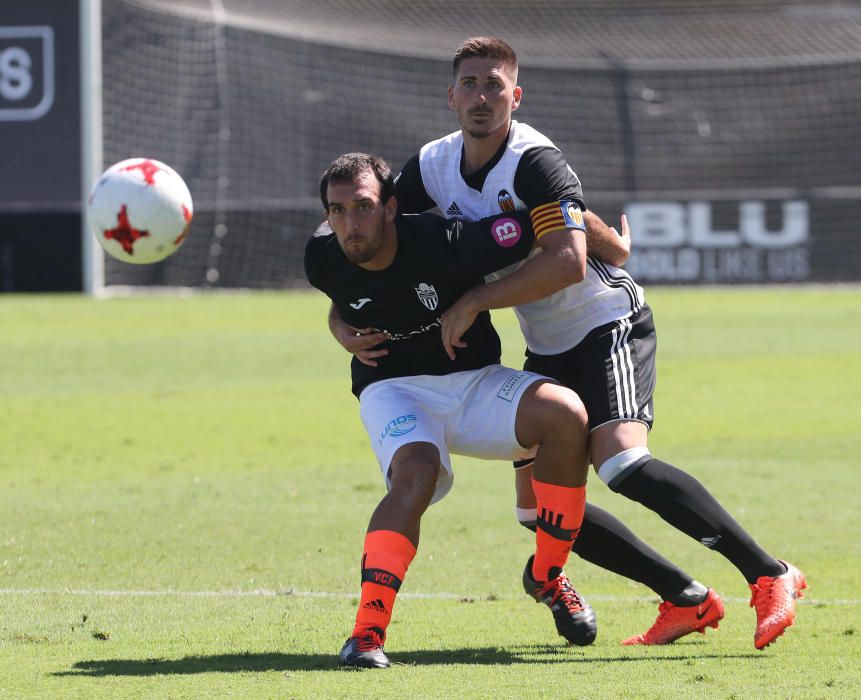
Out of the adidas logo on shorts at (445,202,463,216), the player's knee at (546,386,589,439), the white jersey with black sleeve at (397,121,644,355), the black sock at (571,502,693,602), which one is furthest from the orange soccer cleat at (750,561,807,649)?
the adidas logo on shorts at (445,202,463,216)

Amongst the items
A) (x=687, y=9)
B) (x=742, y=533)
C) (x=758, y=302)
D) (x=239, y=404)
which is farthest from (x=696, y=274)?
(x=742, y=533)

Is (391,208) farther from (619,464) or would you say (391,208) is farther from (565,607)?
(565,607)

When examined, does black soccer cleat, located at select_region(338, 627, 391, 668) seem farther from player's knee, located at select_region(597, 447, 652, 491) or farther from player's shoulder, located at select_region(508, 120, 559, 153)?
player's shoulder, located at select_region(508, 120, 559, 153)

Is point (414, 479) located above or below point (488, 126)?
below

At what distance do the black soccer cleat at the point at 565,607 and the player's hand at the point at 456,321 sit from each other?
0.96 metres

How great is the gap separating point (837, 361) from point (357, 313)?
12.5m

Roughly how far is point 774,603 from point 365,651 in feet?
4.97

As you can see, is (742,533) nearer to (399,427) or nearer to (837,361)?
(399,427)

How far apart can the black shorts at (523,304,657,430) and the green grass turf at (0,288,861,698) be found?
916 mm

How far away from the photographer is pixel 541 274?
210 inches

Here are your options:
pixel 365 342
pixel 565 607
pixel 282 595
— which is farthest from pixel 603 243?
pixel 282 595

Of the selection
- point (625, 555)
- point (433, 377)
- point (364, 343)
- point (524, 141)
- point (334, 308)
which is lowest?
point (625, 555)

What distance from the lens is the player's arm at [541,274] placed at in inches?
210

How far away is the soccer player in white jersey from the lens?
211 inches
